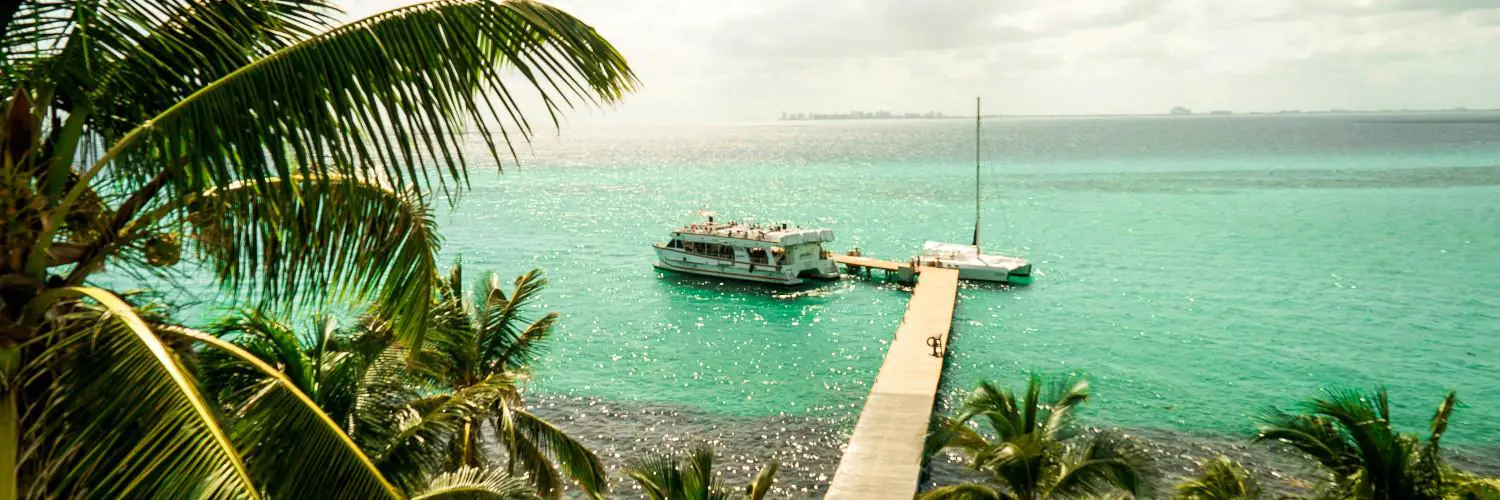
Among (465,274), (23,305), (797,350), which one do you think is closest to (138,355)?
(23,305)

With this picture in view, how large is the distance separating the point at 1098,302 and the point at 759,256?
17.2 meters

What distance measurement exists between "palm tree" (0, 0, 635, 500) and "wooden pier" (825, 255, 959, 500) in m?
15.6

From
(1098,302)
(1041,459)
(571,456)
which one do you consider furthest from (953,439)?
(1098,302)

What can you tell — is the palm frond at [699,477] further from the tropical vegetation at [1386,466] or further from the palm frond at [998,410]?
the tropical vegetation at [1386,466]

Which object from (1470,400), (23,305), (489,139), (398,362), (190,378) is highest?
(489,139)

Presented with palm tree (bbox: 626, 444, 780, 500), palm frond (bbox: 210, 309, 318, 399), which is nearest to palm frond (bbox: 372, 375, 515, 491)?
palm frond (bbox: 210, 309, 318, 399)

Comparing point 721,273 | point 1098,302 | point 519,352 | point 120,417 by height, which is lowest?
point 1098,302

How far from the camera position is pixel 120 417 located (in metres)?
3.60

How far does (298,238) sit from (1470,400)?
119 feet

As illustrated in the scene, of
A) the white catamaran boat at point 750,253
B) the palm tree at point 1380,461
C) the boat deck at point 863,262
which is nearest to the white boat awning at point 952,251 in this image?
the boat deck at point 863,262

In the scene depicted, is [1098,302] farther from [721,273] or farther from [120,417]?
[120,417]

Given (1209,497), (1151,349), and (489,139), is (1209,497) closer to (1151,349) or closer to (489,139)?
(489,139)

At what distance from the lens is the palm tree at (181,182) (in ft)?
11.6

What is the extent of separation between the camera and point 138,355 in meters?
3.56
